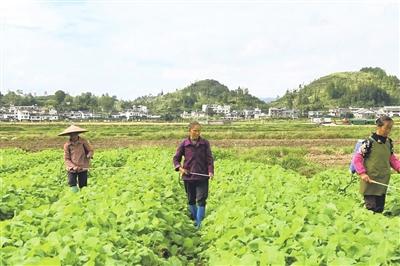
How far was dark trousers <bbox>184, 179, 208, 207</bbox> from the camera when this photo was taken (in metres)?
8.90

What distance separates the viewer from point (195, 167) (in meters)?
9.00

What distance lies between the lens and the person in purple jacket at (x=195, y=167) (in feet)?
29.4

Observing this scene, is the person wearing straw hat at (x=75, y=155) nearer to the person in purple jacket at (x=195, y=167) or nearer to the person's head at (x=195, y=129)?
the person in purple jacket at (x=195, y=167)

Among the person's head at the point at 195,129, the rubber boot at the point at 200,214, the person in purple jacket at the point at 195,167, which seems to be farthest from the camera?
the person in purple jacket at the point at 195,167

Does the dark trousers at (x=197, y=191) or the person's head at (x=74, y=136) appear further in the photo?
the person's head at (x=74, y=136)

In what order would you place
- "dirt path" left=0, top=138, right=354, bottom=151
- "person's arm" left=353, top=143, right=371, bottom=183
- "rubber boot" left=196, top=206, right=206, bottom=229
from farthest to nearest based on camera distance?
"dirt path" left=0, top=138, right=354, bottom=151 → "rubber boot" left=196, top=206, right=206, bottom=229 → "person's arm" left=353, top=143, right=371, bottom=183

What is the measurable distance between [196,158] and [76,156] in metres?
2.89

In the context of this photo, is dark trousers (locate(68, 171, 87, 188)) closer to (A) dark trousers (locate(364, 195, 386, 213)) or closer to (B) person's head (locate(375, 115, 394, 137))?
(A) dark trousers (locate(364, 195, 386, 213))

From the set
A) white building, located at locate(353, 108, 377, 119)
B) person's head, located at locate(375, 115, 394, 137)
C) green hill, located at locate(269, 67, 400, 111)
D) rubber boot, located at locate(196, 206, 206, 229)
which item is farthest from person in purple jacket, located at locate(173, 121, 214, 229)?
green hill, located at locate(269, 67, 400, 111)

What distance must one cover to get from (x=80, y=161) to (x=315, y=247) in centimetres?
686

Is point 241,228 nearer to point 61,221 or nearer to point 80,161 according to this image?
point 61,221

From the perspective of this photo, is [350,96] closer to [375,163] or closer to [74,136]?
[74,136]

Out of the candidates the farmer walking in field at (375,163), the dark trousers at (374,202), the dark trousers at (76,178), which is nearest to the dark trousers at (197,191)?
the farmer walking in field at (375,163)

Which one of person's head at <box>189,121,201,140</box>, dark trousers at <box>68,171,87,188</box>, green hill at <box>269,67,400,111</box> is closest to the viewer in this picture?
person's head at <box>189,121,201,140</box>
